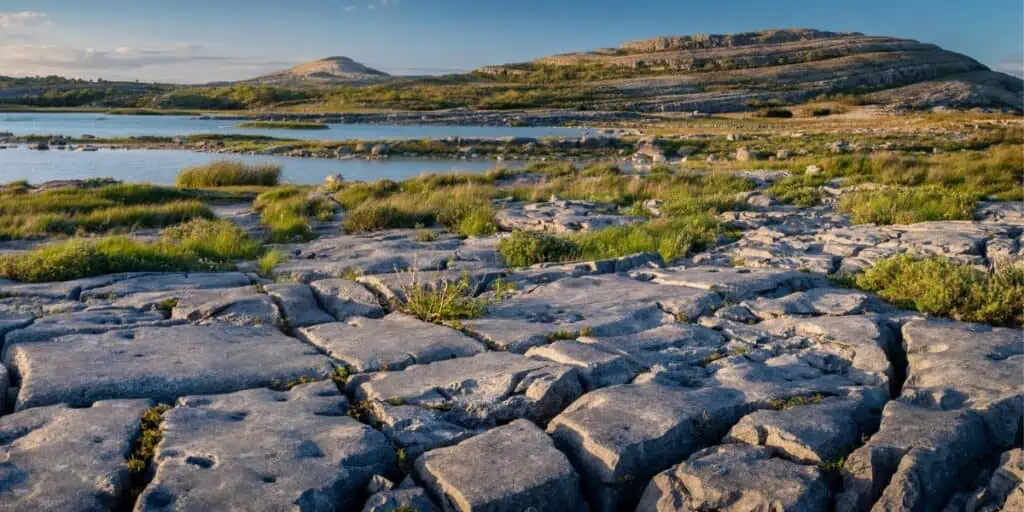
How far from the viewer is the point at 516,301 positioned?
7465 mm

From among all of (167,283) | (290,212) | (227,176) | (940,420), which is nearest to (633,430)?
(940,420)

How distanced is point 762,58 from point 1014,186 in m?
101

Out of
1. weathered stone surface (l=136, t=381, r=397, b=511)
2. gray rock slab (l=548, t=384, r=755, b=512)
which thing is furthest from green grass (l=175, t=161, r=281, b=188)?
gray rock slab (l=548, t=384, r=755, b=512)

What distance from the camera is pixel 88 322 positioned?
6402 millimetres

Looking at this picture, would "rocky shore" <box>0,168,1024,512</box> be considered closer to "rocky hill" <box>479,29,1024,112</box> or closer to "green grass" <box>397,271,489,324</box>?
"green grass" <box>397,271,489,324</box>

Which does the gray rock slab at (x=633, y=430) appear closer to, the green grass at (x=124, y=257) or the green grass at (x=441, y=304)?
the green grass at (x=441, y=304)

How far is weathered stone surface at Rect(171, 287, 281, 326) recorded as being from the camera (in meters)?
6.70

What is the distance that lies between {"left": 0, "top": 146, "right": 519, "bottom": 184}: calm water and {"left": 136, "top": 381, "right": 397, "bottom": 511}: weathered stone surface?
66.5 ft

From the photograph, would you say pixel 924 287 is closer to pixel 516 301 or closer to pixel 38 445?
pixel 516 301

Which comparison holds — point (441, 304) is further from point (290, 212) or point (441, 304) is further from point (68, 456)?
point (290, 212)

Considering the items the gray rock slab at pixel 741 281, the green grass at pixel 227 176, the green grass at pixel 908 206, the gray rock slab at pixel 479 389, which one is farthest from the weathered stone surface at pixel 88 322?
the green grass at pixel 227 176

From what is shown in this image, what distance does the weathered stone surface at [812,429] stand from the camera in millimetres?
4508

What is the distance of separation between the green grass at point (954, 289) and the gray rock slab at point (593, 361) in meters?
3.06

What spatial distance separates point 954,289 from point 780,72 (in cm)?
9830
